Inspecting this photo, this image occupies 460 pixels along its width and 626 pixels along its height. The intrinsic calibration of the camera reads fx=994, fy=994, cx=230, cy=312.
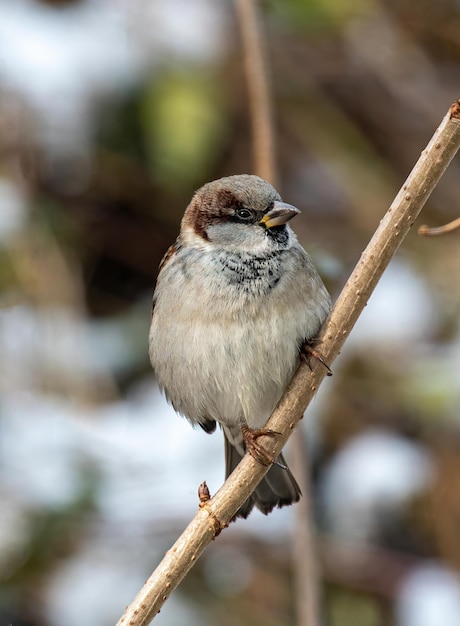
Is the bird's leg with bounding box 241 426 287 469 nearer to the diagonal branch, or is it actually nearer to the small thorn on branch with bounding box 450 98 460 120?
the diagonal branch

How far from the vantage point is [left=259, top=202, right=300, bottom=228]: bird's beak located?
265cm

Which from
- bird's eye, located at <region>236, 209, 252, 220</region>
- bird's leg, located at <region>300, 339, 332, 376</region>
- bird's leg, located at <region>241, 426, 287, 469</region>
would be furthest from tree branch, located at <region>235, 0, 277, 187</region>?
bird's leg, located at <region>241, 426, 287, 469</region>

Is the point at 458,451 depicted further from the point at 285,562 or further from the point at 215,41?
the point at 215,41

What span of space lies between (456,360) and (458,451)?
A: 55cm

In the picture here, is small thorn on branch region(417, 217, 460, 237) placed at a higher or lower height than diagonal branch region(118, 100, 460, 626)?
higher

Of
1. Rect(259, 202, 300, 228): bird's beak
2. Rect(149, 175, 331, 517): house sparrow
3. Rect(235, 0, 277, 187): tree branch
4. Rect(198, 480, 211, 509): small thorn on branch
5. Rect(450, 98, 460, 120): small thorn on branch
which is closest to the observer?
Rect(450, 98, 460, 120): small thorn on branch

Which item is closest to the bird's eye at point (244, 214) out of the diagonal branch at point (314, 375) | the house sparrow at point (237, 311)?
the house sparrow at point (237, 311)

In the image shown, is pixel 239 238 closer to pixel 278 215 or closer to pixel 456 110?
pixel 278 215

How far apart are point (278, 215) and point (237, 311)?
0.30 meters

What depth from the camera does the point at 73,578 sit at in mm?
3979

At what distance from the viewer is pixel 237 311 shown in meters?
2.56

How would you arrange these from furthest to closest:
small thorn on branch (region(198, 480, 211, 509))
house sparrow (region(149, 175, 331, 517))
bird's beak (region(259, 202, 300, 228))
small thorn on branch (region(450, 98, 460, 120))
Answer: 1. bird's beak (region(259, 202, 300, 228))
2. house sparrow (region(149, 175, 331, 517))
3. small thorn on branch (region(198, 480, 211, 509))
4. small thorn on branch (region(450, 98, 460, 120))

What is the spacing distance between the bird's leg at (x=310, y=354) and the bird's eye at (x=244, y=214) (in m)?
0.46

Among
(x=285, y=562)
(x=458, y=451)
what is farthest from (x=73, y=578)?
(x=458, y=451)
